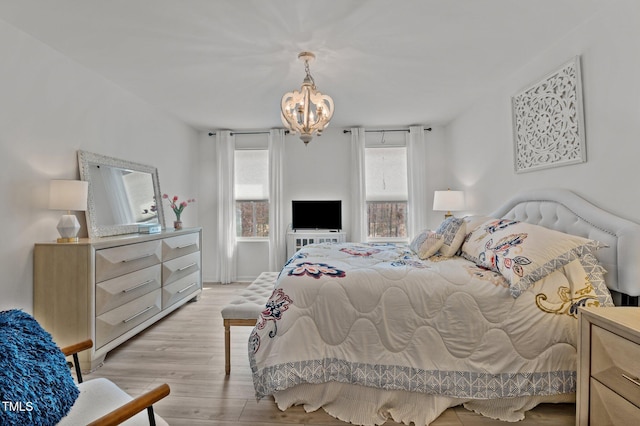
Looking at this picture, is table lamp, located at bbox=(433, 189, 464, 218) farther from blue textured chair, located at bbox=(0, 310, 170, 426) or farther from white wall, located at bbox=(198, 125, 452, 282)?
blue textured chair, located at bbox=(0, 310, 170, 426)

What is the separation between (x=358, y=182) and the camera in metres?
4.81

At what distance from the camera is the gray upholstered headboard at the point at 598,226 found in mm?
1683

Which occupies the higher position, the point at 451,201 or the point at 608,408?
the point at 451,201

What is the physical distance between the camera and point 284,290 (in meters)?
1.85

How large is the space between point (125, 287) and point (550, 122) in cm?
389

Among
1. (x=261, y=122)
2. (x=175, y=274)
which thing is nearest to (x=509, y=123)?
(x=261, y=122)

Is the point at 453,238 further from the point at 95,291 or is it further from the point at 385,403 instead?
the point at 95,291

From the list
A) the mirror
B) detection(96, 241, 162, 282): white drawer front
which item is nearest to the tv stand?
the mirror

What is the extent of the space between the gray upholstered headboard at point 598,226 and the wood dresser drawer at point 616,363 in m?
0.57

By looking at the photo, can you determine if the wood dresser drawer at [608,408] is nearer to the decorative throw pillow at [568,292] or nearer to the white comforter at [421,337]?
the white comforter at [421,337]

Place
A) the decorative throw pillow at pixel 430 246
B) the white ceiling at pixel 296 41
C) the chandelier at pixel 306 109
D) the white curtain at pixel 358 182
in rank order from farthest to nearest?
the white curtain at pixel 358 182 < the chandelier at pixel 306 109 < the decorative throw pillow at pixel 430 246 < the white ceiling at pixel 296 41

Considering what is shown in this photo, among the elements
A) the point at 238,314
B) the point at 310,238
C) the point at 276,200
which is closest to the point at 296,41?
the point at 238,314

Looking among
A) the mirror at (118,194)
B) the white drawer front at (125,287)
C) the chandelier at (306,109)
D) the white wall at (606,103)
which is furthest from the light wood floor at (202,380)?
the chandelier at (306,109)

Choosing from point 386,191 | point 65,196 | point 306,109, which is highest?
point 306,109
